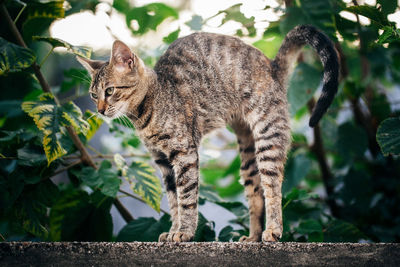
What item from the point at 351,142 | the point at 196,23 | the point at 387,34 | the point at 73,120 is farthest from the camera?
the point at 351,142

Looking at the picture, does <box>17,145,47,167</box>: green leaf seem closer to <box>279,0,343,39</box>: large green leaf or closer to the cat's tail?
the cat's tail

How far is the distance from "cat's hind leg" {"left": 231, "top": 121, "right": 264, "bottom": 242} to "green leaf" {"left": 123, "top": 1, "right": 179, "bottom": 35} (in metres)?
0.86

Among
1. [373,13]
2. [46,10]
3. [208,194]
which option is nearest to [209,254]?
[208,194]

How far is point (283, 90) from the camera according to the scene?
195cm

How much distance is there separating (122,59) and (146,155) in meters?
0.81

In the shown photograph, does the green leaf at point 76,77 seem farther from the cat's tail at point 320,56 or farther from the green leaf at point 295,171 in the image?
the green leaf at point 295,171

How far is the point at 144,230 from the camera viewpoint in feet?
6.67

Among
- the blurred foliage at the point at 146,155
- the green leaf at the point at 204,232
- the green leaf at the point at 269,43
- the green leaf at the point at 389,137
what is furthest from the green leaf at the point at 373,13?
the green leaf at the point at 204,232

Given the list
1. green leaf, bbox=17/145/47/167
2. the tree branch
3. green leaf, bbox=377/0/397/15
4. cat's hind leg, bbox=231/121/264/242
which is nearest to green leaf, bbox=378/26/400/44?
green leaf, bbox=377/0/397/15

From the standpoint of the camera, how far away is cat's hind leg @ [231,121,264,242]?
2.00m

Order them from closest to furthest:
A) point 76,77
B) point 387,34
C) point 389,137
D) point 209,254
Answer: point 209,254
point 387,34
point 389,137
point 76,77

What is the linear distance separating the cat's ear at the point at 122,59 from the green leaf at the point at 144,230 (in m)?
0.83

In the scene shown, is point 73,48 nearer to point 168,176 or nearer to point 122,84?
point 122,84

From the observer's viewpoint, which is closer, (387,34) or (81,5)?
(387,34)
